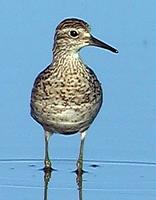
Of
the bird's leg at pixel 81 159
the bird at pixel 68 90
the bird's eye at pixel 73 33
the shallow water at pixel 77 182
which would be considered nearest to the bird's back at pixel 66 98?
the bird at pixel 68 90

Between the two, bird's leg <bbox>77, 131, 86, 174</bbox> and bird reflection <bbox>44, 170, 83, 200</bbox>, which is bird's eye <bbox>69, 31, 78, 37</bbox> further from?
bird reflection <bbox>44, 170, 83, 200</bbox>

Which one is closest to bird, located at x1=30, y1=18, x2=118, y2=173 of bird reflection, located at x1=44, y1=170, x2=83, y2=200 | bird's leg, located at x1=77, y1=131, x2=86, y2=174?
bird's leg, located at x1=77, y1=131, x2=86, y2=174

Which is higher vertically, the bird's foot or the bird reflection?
the bird's foot

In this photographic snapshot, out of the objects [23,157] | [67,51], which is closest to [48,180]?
[23,157]

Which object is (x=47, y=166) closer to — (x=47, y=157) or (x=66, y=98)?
(x=47, y=157)

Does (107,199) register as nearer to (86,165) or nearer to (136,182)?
(136,182)

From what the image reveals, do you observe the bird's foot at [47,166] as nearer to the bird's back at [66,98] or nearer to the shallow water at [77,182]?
the shallow water at [77,182]
